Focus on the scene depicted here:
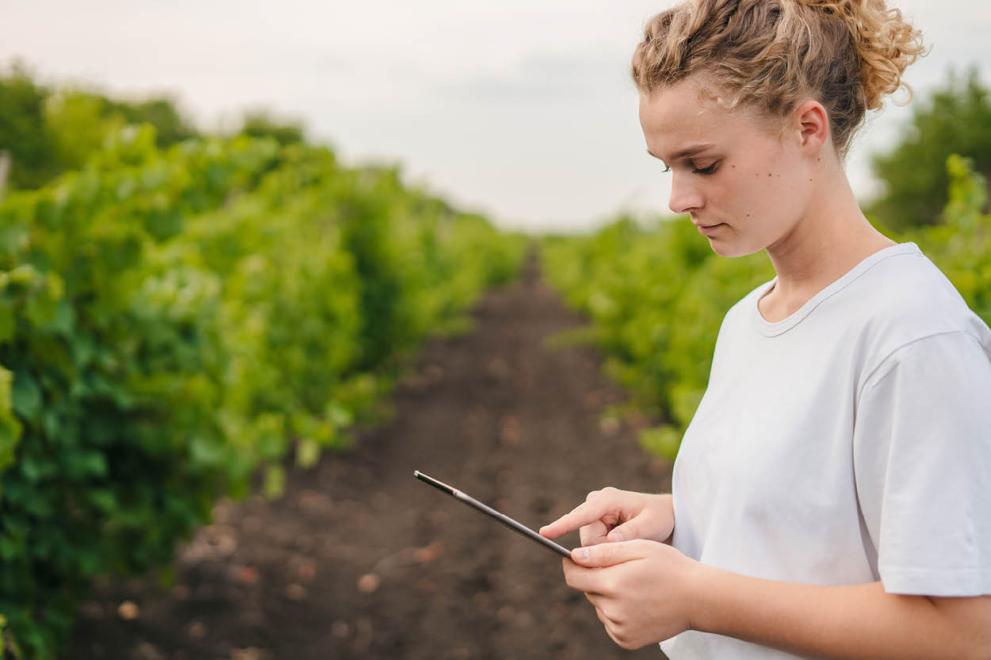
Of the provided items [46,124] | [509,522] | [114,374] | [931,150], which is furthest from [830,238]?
[931,150]

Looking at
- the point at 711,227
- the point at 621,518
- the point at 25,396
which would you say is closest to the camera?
the point at 711,227

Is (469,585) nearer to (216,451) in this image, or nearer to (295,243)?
(216,451)

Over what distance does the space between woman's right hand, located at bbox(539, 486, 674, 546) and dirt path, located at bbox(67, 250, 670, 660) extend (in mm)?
2752

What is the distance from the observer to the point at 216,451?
139 inches

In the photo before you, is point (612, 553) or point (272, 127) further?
point (272, 127)

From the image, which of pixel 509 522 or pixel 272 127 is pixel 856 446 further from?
Result: pixel 272 127

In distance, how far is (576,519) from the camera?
57.8 inches

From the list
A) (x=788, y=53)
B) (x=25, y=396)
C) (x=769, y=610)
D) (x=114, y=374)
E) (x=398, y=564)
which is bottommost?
(x=398, y=564)

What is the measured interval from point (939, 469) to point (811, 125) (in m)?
0.52

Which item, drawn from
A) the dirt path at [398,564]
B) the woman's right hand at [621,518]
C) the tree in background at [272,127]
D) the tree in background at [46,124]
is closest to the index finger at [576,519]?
the woman's right hand at [621,518]

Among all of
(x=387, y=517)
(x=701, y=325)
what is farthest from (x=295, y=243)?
(x=701, y=325)

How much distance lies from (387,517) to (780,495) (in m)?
5.04

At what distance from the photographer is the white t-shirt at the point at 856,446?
A: 1032 mm

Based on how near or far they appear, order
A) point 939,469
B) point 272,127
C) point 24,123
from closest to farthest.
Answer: point 939,469, point 24,123, point 272,127
